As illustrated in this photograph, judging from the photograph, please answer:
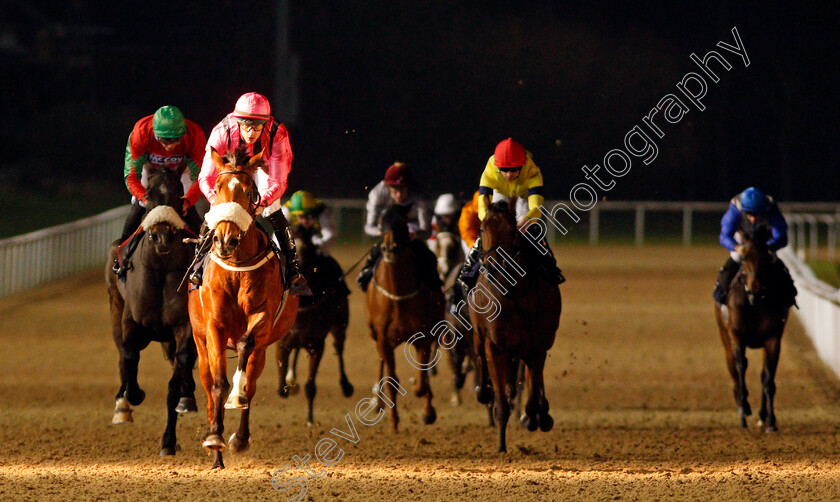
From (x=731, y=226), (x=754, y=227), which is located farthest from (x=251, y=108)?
(x=754, y=227)

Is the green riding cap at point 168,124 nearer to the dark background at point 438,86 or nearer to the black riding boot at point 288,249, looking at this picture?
the black riding boot at point 288,249

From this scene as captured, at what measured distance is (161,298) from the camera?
790 cm

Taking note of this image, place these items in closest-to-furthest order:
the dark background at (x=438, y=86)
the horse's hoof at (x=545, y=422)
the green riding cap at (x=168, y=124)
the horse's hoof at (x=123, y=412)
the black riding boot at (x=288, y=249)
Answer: the black riding boot at (x=288, y=249) → the green riding cap at (x=168, y=124) → the horse's hoof at (x=123, y=412) → the horse's hoof at (x=545, y=422) → the dark background at (x=438, y=86)

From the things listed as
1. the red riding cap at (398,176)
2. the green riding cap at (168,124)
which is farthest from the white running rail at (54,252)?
the green riding cap at (168,124)

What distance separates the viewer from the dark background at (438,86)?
29.9m

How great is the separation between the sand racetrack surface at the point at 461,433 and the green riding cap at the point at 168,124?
2.15 m

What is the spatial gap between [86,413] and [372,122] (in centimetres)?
2386

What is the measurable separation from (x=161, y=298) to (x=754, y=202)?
14.9ft

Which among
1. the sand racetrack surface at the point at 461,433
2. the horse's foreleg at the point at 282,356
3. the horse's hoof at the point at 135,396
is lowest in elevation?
the sand racetrack surface at the point at 461,433

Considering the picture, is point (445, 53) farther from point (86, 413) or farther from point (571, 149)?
point (86, 413)

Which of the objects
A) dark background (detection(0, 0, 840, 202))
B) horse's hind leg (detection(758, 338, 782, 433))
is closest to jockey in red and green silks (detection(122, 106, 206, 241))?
horse's hind leg (detection(758, 338, 782, 433))

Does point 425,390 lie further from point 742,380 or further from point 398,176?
point 742,380

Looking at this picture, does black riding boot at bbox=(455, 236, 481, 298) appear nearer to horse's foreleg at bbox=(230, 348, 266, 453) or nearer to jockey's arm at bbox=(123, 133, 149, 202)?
horse's foreleg at bbox=(230, 348, 266, 453)

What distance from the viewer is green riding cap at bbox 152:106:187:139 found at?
7758mm
